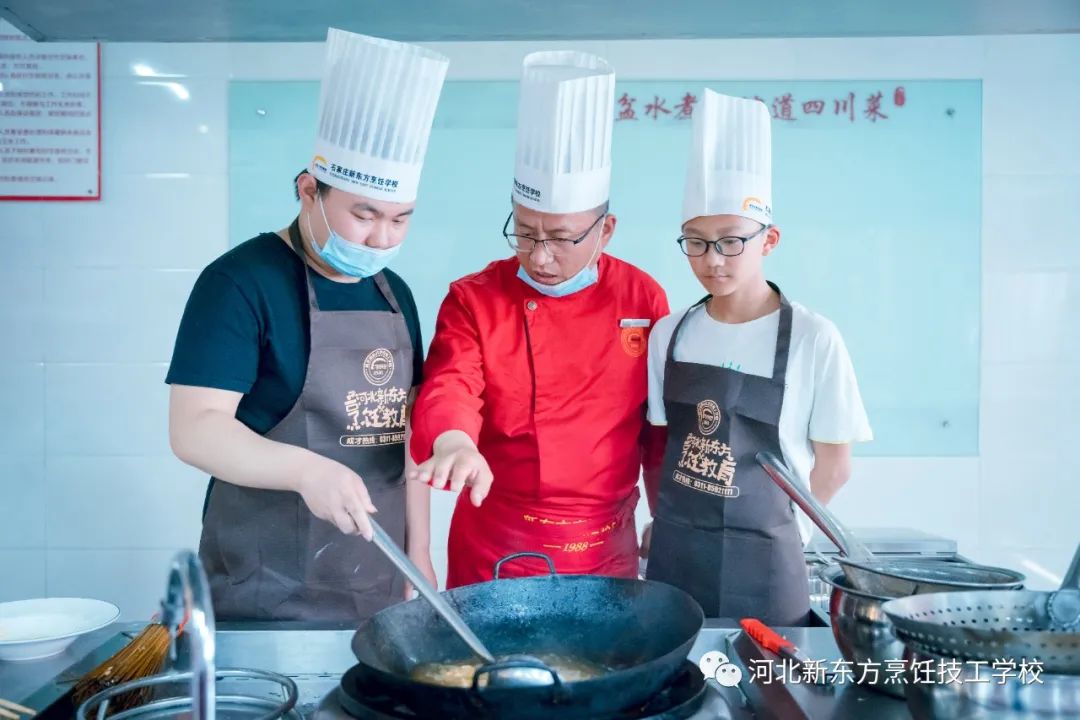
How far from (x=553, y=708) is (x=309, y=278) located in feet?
3.66

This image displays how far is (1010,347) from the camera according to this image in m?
3.11

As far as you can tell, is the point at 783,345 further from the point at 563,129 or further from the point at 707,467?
the point at 563,129

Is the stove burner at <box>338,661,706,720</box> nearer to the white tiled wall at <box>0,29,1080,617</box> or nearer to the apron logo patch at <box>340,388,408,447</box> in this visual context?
the apron logo patch at <box>340,388,408,447</box>

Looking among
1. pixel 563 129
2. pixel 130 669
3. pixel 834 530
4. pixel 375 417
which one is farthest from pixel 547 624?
pixel 563 129

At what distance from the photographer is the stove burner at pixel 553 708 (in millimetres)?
899

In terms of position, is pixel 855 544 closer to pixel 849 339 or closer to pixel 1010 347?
pixel 849 339

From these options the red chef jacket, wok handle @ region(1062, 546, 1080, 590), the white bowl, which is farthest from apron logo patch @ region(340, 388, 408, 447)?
wok handle @ region(1062, 546, 1080, 590)

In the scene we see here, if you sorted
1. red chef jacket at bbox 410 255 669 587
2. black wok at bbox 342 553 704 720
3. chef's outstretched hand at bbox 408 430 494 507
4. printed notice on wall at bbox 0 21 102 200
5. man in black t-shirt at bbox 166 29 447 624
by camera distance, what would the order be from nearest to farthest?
black wok at bbox 342 553 704 720 → chef's outstretched hand at bbox 408 430 494 507 → man in black t-shirt at bbox 166 29 447 624 → red chef jacket at bbox 410 255 669 587 → printed notice on wall at bbox 0 21 102 200

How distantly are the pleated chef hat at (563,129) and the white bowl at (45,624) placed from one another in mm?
1151

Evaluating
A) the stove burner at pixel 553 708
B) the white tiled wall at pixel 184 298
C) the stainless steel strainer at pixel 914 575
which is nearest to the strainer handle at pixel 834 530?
the stainless steel strainer at pixel 914 575

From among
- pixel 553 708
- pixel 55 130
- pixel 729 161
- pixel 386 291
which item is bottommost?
pixel 553 708

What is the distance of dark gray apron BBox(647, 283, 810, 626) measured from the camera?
1817 millimetres

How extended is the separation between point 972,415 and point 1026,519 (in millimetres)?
433

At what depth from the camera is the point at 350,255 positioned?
Result: 168 centimetres
